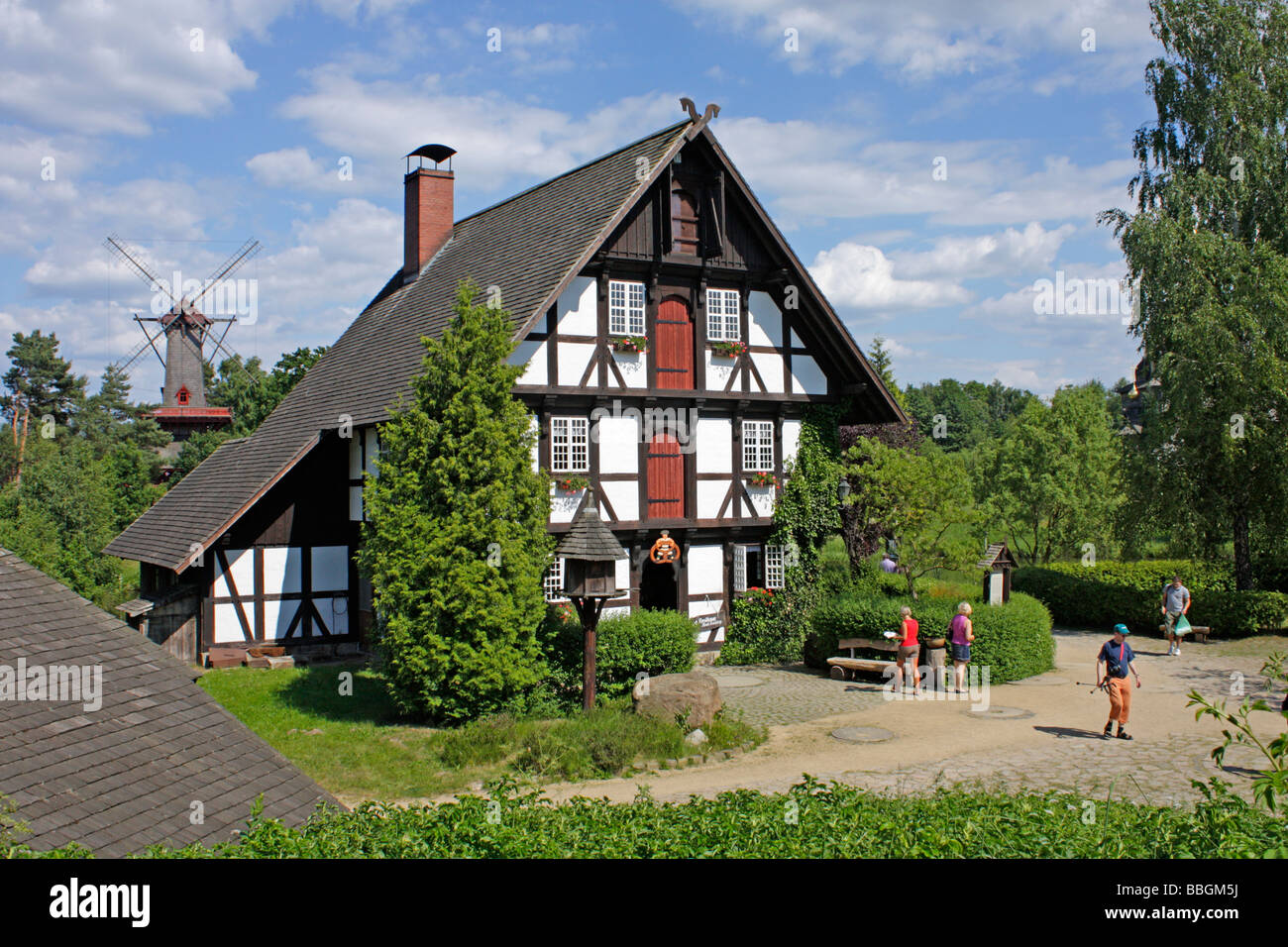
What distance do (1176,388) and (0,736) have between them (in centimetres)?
2482

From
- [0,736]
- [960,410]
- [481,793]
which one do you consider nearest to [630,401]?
[481,793]

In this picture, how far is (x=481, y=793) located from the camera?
12797 mm

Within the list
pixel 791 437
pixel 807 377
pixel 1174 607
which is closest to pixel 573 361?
pixel 791 437

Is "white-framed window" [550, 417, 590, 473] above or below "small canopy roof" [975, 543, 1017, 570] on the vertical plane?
above

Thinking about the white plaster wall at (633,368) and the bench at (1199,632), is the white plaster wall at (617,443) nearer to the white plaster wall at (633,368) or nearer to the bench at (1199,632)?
the white plaster wall at (633,368)

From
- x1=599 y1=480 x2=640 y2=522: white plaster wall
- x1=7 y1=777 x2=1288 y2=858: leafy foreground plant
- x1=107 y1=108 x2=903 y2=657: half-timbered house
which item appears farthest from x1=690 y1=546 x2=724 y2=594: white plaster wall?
x1=7 y1=777 x2=1288 y2=858: leafy foreground plant

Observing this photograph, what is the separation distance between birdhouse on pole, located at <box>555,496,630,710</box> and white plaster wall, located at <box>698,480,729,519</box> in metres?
5.97

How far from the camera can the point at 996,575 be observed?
68.6 feet

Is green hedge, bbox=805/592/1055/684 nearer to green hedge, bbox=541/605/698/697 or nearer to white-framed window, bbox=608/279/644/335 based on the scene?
green hedge, bbox=541/605/698/697

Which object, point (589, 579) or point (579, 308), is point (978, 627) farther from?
point (579, 308)

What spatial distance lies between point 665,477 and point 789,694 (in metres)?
5.81

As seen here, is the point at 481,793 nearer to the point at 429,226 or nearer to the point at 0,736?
the point at 0,736

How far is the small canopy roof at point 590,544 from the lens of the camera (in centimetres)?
1623

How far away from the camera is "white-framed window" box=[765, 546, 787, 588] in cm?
2317
